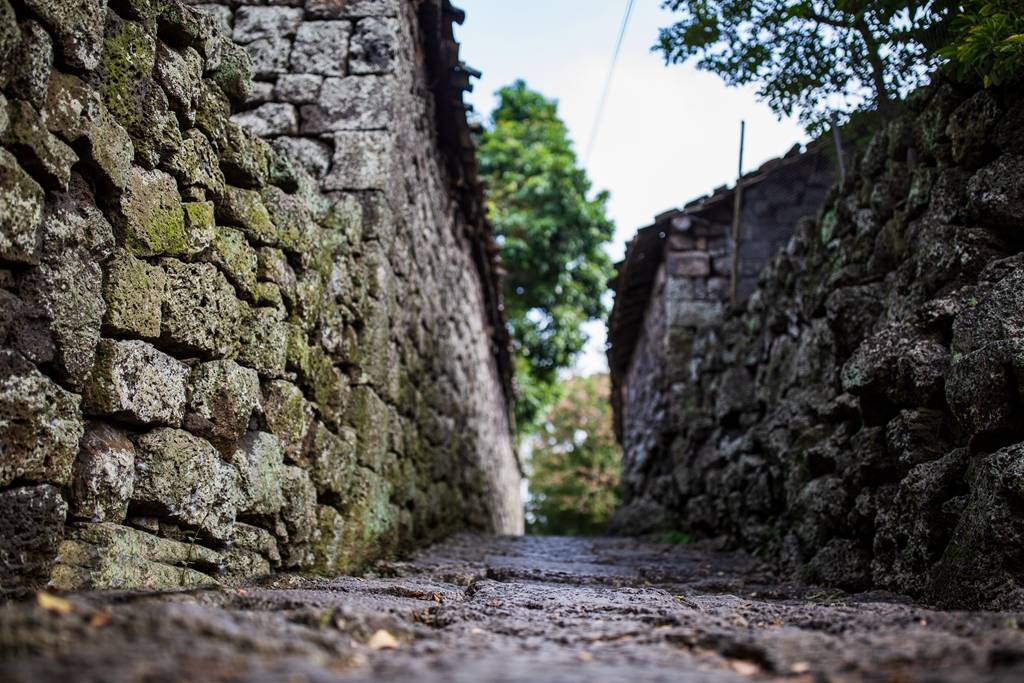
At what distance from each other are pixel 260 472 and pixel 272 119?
2.15 meters

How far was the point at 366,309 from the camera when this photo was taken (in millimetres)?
4043

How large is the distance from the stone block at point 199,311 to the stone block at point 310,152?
63.6 inches

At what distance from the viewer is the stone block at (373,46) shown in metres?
4.37

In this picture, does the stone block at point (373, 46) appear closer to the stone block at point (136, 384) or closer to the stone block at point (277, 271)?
the stone block at point (277, 271)

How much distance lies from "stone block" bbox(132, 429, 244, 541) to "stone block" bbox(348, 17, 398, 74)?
2.45 metres

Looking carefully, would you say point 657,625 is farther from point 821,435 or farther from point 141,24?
point 821,435

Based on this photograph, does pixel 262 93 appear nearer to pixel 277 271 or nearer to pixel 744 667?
pixel 277 271

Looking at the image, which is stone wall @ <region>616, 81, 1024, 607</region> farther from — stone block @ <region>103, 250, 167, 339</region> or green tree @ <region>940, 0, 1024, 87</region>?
stone block @ <region>103, 250, 167, 339</region>

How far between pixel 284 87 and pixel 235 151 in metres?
1.61

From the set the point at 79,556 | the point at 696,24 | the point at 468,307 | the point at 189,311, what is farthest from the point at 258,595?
the point at 468,307

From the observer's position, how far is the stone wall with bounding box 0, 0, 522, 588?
6.32ft

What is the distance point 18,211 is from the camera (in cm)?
183

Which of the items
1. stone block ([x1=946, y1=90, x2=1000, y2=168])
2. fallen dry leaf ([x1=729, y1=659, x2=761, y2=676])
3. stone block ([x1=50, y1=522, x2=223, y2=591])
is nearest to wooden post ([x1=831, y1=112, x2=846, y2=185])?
stone block ([x1=946, y1=90, x2=1000, y2=168])

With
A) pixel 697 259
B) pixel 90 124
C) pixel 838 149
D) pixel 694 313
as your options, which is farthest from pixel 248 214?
pixel 697 259
